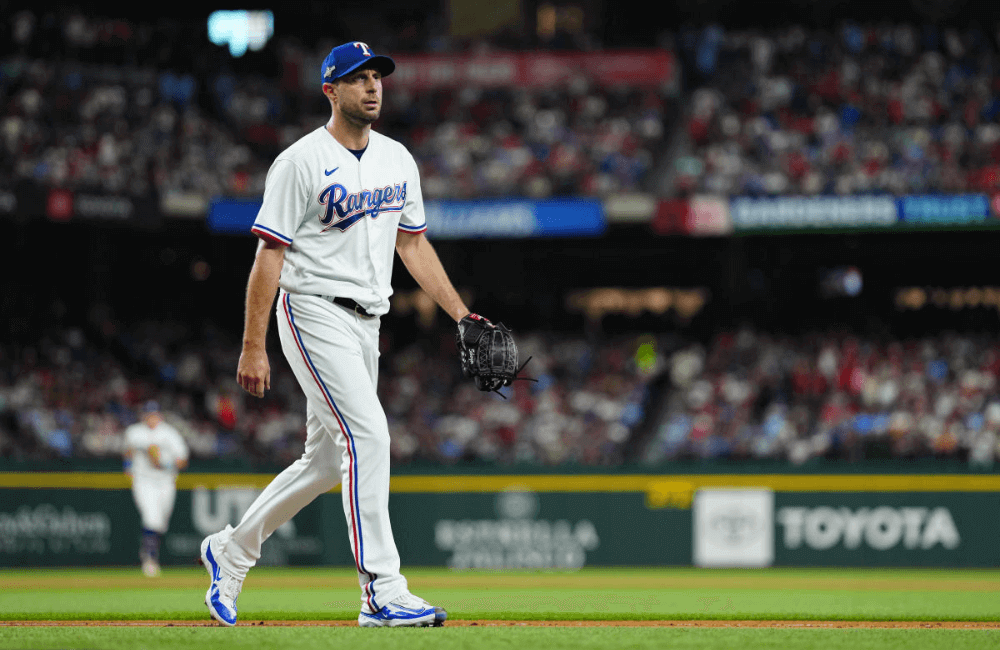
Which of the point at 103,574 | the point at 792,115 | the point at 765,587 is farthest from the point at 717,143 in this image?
the point at 103,574

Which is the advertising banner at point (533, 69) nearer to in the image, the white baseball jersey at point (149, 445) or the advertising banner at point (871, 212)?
the advertising banner at point (871, 212)

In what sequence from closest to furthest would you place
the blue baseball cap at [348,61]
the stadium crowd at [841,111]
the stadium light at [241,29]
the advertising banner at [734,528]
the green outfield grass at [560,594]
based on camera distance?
the blue baseball cap at [348,61] → the green outfield grass at [560,594] → the advertising banner at [734,528] → the stadium crowd at [841,111] → the stadium light at [241,29]

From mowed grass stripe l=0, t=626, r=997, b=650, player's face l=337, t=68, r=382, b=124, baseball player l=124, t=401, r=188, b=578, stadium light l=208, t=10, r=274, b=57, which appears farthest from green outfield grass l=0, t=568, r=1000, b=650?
stadium light l=208, t=10, r=274, b=57

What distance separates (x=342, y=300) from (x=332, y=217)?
316 mm

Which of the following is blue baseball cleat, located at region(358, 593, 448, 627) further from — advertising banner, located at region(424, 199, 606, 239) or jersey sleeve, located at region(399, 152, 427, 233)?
advertising banner, located at region(424, 199, 606, 239)

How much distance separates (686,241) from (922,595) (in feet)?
36.9

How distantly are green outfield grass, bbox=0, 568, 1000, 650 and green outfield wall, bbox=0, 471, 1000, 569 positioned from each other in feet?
1.05

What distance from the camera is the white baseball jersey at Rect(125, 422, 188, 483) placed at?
12781 mm

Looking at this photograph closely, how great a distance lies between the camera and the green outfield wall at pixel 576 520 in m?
13.6

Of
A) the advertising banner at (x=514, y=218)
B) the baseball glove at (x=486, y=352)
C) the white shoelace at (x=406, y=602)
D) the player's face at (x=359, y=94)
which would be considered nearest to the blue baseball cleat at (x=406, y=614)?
the white shoelace at (x=406, y=602)

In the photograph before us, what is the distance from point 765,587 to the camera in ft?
35.4

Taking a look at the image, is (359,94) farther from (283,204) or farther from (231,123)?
(231,123)

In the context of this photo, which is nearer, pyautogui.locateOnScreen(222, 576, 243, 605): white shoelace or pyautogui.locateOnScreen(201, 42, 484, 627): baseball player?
pyautogui.locateOnScreen(201, 42, 484, 627): baseball player

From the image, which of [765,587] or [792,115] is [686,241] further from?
[765,587]
